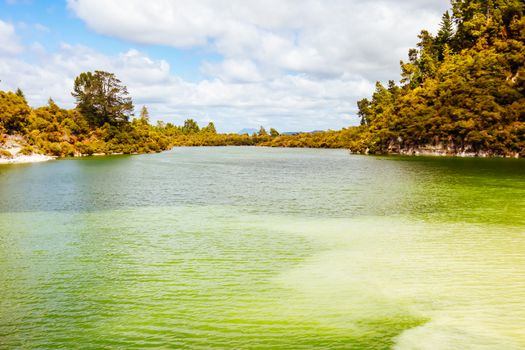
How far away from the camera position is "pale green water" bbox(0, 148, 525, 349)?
13023mm

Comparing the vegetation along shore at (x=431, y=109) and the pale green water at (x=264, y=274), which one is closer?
the pale green water at (x=264, y=274)

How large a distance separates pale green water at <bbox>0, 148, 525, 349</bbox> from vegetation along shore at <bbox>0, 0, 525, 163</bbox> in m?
86.0

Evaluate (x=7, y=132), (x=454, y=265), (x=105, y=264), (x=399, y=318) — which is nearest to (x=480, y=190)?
(x=454, y=265)

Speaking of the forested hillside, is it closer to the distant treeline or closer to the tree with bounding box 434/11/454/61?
the tree with bounding box 434/11/454/61

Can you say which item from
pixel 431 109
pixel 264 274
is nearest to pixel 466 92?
pixel 431 109

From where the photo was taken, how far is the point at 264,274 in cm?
1891

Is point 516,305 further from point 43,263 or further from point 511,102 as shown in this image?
point 511,102

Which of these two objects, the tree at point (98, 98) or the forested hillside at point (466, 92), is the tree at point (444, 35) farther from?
the tree at point (98, 98)

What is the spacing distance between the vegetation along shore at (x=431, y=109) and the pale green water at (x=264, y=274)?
86.0 m

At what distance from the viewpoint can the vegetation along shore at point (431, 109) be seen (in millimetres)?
112500

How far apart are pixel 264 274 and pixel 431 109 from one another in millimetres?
125179

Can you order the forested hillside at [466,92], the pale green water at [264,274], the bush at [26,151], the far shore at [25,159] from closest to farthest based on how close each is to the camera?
the pale green water at [264,274], the far shore at [25,159], the bush at [26,151], the forested hillside at [466,92]

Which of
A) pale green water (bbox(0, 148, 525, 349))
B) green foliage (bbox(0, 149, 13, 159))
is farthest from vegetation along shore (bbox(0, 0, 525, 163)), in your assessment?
pale green water (bbox(0, 148, 525, 349))

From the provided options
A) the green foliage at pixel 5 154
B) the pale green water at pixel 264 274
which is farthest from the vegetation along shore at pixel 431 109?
the pale green water at pixel 264 274
